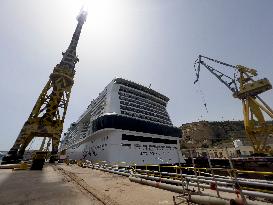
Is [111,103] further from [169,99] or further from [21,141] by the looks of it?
[169,99]

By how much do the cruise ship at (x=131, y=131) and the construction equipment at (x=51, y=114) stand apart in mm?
8384

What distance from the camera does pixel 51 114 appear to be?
1705 inches

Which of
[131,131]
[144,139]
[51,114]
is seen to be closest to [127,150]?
[131,131]

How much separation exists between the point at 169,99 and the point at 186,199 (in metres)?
51.2

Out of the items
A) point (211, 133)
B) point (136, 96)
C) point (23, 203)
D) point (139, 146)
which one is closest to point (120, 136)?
point (139, 146)

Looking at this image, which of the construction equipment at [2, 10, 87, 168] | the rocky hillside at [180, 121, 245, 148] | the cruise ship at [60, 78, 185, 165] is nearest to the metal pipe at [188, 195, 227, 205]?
the cruise ship at [60, 78, 185, 165]

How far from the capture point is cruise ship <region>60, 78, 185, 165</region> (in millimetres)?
34312

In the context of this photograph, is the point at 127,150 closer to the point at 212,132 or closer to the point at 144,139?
the point at 144,139

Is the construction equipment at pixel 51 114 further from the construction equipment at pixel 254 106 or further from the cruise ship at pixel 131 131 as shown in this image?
the construction equipment at pixel 254 106

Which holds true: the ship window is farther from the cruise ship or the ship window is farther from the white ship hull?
→ the white ship hull

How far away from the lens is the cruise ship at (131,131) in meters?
34.3

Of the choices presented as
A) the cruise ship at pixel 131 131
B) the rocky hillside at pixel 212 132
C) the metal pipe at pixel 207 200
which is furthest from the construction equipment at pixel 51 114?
the rocky hillside at pixel 212 132

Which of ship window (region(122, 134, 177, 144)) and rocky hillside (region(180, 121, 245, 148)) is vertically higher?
rocky hillside (region(180, 121, 245, 148))

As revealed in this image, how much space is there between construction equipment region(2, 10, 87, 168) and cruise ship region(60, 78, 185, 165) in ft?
27.5
